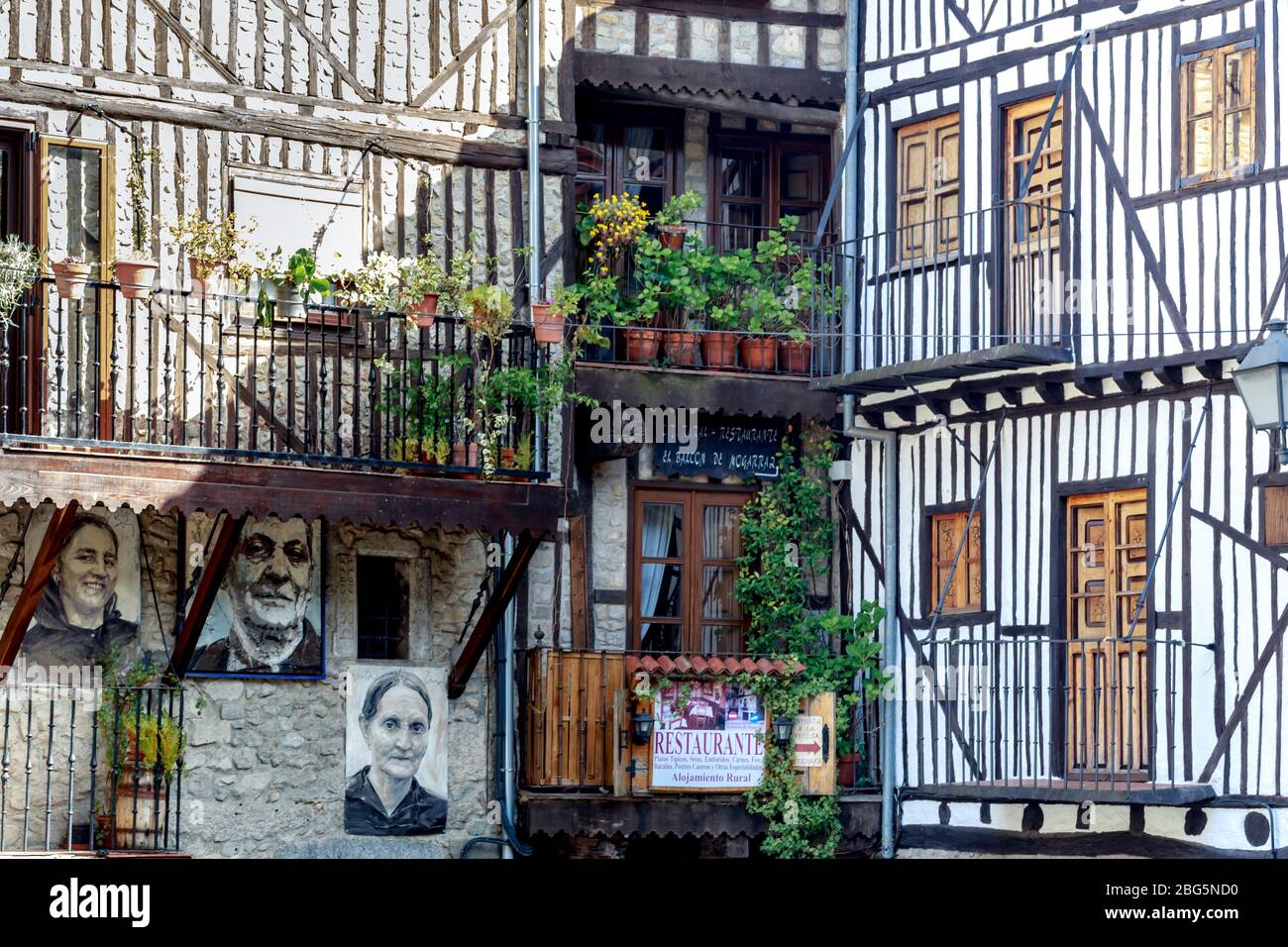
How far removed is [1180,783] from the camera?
1430 cm

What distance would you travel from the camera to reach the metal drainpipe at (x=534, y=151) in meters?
15.5

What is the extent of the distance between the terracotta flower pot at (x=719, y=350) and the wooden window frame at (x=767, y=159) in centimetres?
112

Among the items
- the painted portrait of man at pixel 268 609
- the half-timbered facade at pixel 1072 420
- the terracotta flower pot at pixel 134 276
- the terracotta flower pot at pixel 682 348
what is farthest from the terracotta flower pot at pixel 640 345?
the terracotta flower pot at pixel 134 276

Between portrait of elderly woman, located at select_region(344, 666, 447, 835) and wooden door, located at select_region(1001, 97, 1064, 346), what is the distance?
176 inches

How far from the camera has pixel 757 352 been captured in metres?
16.2

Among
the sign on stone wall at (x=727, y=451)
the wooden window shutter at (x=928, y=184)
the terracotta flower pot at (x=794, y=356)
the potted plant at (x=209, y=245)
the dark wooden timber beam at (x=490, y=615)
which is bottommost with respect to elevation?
the dark wooden timber beam at (x=490, y=615)

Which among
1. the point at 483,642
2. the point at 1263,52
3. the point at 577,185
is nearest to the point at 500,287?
the point at 577,185

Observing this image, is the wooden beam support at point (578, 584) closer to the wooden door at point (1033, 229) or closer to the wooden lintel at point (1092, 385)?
the wooden door at point (1033, 229)

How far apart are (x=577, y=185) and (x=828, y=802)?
4.55 metres

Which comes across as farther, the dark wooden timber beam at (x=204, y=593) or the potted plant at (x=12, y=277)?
the dark wooden timber beam at (x=204, y=593)

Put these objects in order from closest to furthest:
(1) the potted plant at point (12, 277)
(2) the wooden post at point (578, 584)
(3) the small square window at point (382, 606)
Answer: (1) the potted plant at point (12, 277) → (3) the small square window at point (382, 606) → (2) the wooden post at point (578, 584)

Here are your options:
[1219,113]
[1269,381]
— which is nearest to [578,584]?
[1219,113]

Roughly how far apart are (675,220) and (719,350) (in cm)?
95

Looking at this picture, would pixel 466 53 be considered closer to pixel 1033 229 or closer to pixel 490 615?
pixel 490 615
